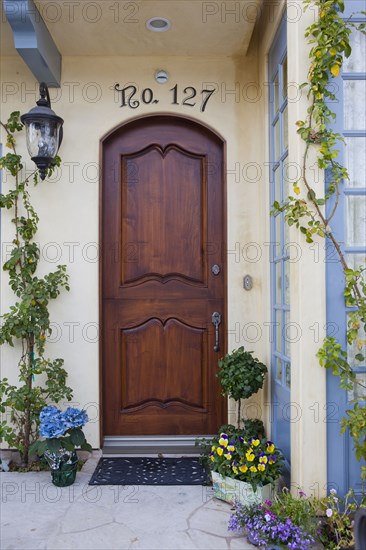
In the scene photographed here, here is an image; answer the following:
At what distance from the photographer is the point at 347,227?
2.46 metres

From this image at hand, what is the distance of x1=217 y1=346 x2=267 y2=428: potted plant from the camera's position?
9.65 ft

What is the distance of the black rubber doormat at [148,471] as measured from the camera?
294 centimetres

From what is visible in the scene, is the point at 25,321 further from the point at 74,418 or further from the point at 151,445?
the point at 151,445

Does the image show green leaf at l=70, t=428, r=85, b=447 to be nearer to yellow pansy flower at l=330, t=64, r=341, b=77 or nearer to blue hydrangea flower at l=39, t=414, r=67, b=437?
blue hydrangea flower at l=39, t=414, r=67, b=437

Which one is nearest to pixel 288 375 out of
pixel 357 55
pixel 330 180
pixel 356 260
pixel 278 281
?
pixel 278 281

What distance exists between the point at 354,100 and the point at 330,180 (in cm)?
42

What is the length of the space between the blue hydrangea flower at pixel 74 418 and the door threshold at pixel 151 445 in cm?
53

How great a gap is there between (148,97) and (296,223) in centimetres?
161

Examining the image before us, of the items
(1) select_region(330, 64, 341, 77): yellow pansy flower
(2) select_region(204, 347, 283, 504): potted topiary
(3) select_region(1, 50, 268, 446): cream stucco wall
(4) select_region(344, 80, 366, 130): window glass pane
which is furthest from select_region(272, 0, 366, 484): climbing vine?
(3) select_region(1, 50, 268, 446): cream stucco wall

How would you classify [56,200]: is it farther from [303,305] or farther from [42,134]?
[303,305]

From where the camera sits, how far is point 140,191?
3537mm

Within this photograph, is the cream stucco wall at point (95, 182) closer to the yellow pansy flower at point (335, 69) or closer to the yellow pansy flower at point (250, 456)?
the yellow pansy flower at point (250, 456)

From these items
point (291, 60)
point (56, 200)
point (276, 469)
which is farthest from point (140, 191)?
point (276, 469)

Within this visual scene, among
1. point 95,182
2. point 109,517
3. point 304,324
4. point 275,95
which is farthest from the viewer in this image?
point 95,182
